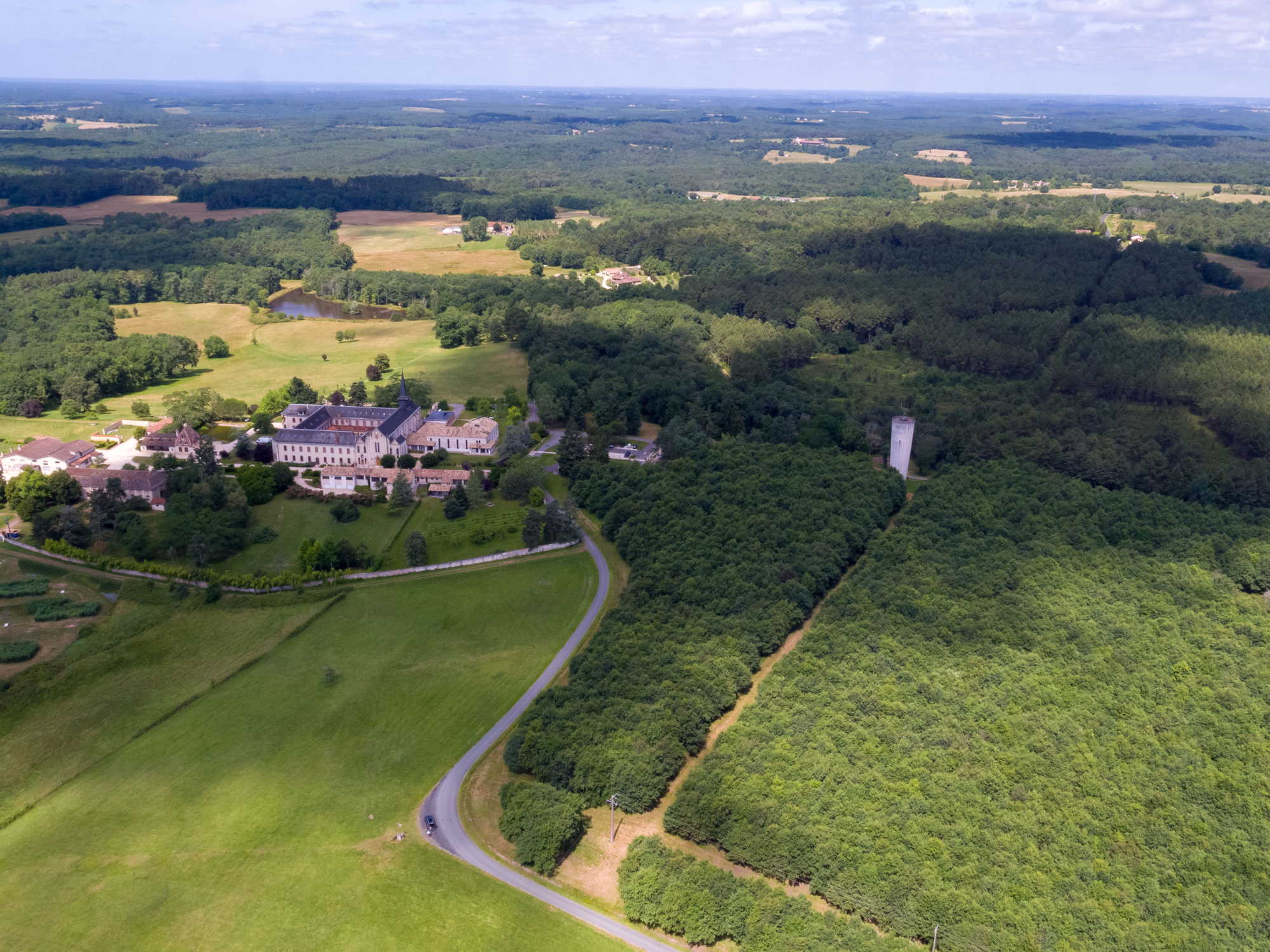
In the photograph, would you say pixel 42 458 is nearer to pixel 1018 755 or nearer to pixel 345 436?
pixel 345 436

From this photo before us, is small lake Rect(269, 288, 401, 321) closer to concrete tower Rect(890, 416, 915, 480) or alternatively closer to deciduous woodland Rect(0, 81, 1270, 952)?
deciduous woodland Rect(0, 81, 1270, 952)

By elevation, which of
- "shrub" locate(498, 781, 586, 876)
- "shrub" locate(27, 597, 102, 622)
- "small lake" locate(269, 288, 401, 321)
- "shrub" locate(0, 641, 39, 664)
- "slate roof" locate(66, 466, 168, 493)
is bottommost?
"shrub" locate(498, 781, 586, 876)

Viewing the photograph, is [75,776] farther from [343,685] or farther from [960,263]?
[960,263]

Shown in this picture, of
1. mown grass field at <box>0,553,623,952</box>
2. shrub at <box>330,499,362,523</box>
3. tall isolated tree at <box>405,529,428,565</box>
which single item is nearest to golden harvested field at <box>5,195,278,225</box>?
shrub at <box>330,499,362,523</box>

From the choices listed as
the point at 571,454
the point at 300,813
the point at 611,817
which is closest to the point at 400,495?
the point at 571,454

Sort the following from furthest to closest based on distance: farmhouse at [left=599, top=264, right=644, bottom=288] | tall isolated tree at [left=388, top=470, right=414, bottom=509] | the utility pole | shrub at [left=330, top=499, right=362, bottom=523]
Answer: farmhouse at [left=599, top=264, right=644, bottom=288]
tall isolated tree at [left=388, top=470, right=414, bottom=509]
shrub at [left=330, top=499, right=362, bottom=523]
the utility pole
